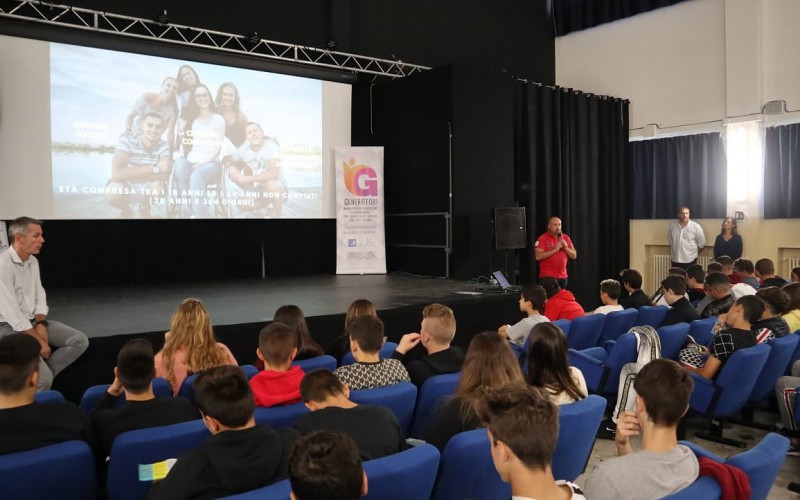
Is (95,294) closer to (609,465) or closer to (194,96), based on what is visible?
(194,96)

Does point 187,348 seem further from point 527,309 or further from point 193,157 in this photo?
point 193,157

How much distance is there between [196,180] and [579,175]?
6.04 m

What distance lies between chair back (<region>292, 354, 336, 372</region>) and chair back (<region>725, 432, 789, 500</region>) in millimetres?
1927

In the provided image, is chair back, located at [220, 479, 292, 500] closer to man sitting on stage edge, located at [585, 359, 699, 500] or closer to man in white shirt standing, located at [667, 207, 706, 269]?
man sitting on stage edge, located at [585, 359, 699, 500]

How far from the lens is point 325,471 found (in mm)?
1227

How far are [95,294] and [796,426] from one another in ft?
20.2

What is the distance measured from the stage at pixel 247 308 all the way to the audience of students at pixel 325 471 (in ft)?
10.8

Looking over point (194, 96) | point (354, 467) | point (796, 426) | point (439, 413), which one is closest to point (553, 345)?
point (439, 413)

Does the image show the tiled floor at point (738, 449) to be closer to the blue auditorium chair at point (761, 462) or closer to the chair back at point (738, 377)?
the chair back at point (738, 377)

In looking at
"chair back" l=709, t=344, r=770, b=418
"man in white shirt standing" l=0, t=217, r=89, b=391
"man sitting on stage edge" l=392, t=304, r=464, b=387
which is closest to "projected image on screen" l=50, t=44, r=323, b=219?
"man in white shirt standing" l=0, t=217, r=89, b=391

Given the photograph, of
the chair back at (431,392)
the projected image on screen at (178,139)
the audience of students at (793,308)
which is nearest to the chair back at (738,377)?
the audience of students at (793,308)

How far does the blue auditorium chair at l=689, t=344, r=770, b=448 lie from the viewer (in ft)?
10.9

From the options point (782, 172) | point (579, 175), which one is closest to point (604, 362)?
point (782, 172)

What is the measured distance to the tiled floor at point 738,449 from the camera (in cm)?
303
